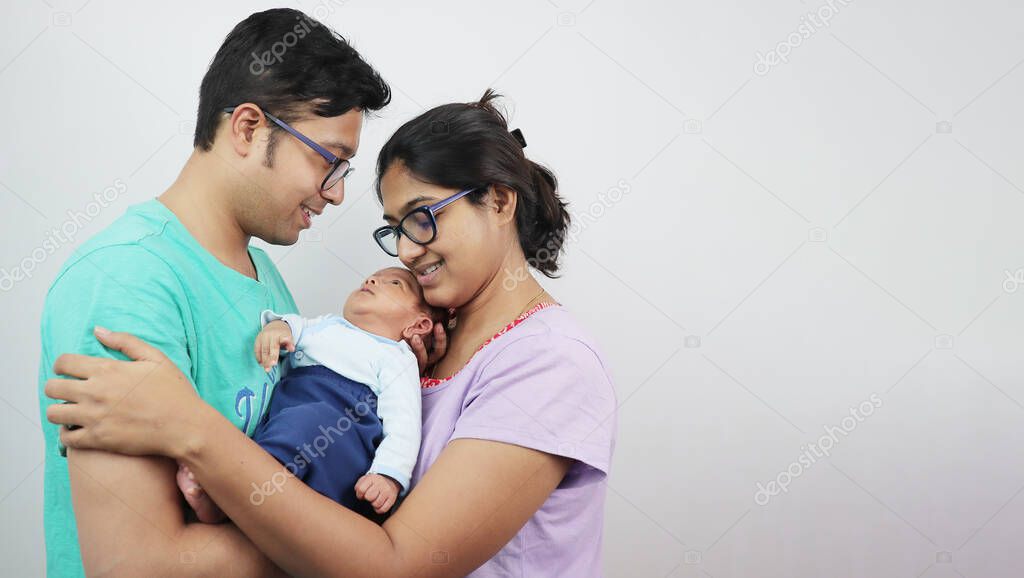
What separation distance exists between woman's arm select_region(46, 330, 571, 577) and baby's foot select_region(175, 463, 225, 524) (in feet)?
0.16

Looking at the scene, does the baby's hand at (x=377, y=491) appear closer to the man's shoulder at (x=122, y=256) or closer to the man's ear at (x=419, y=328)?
the man's ear at (x=419, y=328)

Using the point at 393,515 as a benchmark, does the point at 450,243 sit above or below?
above

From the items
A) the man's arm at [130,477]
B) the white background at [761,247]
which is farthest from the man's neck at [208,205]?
the white background at [761,247]

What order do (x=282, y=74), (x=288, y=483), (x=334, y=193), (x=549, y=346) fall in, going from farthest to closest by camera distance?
(x=334, y=193)
(x=282, y=74)
(x=549, y=346)
(x=288, y=483)

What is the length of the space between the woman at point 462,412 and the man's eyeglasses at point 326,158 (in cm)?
12

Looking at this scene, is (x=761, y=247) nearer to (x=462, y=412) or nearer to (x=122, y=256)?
(x=462, y=412)

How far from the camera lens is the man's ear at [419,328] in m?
2.07

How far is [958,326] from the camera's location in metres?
3.02

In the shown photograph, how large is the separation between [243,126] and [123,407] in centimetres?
75

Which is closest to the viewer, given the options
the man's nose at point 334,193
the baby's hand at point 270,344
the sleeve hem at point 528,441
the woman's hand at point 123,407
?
the woman's hand at point 123,407

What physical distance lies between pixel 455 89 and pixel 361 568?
1.96 m

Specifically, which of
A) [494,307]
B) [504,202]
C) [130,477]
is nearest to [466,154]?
[504,202]

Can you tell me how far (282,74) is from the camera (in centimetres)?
187

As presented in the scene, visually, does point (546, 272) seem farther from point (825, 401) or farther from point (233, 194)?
point (825, 401)
